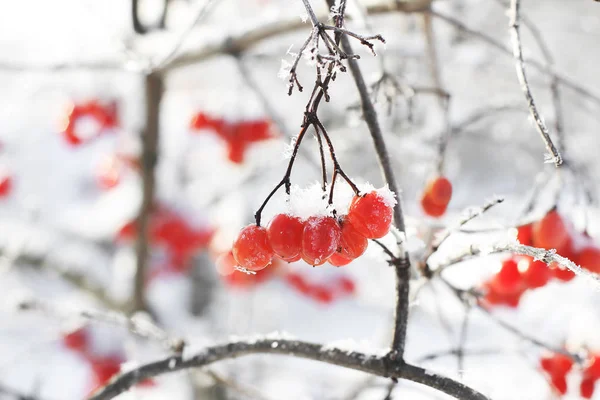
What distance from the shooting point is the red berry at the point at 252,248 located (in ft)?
1.89

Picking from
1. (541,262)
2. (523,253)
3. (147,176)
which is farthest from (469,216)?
(147,176)

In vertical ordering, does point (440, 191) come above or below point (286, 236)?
above

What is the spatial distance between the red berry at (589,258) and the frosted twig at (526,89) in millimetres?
481

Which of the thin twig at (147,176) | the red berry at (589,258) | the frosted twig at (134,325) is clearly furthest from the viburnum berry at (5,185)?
the red berry at (589,258)

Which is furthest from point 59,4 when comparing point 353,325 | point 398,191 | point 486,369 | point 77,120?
point 353,325

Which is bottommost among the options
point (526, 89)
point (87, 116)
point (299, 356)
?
point (299, 356)

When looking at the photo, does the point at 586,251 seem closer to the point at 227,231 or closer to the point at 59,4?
the point at 227,231

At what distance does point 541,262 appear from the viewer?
0.93 meters

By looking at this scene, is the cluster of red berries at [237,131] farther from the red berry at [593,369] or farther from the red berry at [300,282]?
the red berry at [593,369]

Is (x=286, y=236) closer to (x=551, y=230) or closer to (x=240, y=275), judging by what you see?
(x=551, y=230)

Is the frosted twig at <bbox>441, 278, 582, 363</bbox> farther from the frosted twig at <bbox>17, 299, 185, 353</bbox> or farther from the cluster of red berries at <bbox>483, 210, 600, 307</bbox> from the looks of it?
the frosted twig at <bbox>17, 299, 185, 353</bbox>

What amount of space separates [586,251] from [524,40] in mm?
2157

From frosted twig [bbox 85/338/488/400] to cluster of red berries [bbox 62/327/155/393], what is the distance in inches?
50.8

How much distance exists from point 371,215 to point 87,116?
6.43 ft
